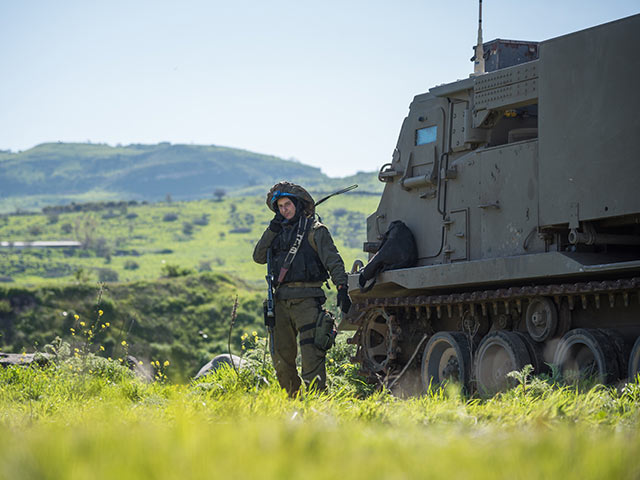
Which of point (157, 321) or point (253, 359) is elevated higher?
→ point (253, 359)

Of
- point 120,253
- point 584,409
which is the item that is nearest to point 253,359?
point 584,409

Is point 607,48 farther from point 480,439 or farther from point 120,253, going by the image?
point 120,253

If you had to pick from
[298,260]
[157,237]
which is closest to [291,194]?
[298,260]

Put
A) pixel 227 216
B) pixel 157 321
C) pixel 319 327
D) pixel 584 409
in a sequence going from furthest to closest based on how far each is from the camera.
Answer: pixel 227 216 → pixel 157 321 → pixel 319 327 → pixel 584 409

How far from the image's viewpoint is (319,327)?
9562mm

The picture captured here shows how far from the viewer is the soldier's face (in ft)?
32.7

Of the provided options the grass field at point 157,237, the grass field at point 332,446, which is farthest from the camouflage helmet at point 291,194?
the grass field at point 157,237

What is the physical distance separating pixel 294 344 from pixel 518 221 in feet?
8.63

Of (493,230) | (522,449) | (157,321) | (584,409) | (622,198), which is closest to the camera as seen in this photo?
(522,449)

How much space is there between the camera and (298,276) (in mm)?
9758

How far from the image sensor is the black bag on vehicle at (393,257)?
11781 millimetres

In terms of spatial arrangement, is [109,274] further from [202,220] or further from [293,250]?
[293,250]

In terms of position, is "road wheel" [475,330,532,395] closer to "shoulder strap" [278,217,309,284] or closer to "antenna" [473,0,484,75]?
"shoulder strap" [278,217,309,284]

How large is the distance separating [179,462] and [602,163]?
20.4 feet
